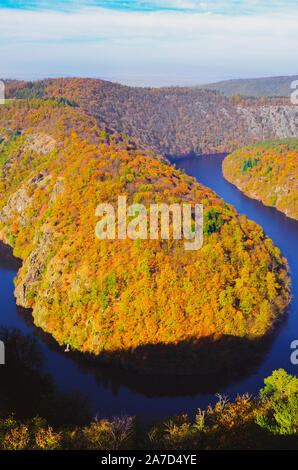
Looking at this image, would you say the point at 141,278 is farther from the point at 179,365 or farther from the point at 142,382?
the point at 142,382

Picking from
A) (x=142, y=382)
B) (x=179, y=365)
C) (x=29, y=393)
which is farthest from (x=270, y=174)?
(x=29, y=393)

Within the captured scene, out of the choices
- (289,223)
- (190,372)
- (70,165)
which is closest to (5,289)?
(70,165)

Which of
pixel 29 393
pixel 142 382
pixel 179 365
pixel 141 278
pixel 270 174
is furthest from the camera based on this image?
pixel 270 174

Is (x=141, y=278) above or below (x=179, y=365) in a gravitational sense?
above

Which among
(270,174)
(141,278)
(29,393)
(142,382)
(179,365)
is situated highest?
(270,174)

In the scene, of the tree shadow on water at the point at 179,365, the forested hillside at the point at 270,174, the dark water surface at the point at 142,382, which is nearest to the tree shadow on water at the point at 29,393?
the dark water surface at the point at 142,382

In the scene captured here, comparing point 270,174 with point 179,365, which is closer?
point 179,365

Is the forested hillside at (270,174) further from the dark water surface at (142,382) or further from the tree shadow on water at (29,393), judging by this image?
the tree shadow on water at (29,393)

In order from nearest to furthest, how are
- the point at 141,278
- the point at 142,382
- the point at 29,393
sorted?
the point at 29,393
the point at 142,382
the point at 141,278
